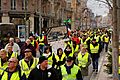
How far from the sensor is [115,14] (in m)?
9.46

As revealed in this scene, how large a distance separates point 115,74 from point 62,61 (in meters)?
1.76

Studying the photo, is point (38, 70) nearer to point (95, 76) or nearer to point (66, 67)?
point (66, 67)

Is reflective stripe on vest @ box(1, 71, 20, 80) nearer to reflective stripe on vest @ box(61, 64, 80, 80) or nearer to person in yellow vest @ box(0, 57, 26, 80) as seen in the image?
person in yellow vest @ box(0, 57, 26, 80)

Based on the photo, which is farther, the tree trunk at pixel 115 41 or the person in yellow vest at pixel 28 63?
the tree trunk at pixel 115 41

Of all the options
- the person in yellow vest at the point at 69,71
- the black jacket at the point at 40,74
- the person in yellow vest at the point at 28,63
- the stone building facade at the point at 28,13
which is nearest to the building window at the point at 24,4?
the stone building facade at the point at 28,13

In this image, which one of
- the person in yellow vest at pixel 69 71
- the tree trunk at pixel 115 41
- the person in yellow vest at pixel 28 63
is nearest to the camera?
the person in yellow vest at pixel 69 71

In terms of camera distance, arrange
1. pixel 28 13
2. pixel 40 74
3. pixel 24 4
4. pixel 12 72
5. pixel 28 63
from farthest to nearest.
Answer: pixel 28 13
pixel 24 4
pixel 28 63
pixel 12 72
pixel 40 74

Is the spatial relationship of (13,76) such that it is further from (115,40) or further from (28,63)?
(115,40)

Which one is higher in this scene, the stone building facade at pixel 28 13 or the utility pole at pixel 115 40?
the stone building facade at pixel 28 13

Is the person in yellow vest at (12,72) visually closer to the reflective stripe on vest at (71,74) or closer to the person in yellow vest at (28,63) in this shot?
the person in yellow vest at (28,63)

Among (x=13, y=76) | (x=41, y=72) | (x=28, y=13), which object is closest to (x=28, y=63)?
(x=13, y=76)

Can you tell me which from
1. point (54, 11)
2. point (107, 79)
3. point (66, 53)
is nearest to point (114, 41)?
point (66, 53)

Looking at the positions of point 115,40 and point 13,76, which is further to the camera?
point 115,40

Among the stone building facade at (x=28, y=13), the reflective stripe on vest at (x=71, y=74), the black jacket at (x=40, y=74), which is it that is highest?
the stone building facade at (x=28, y=13)
